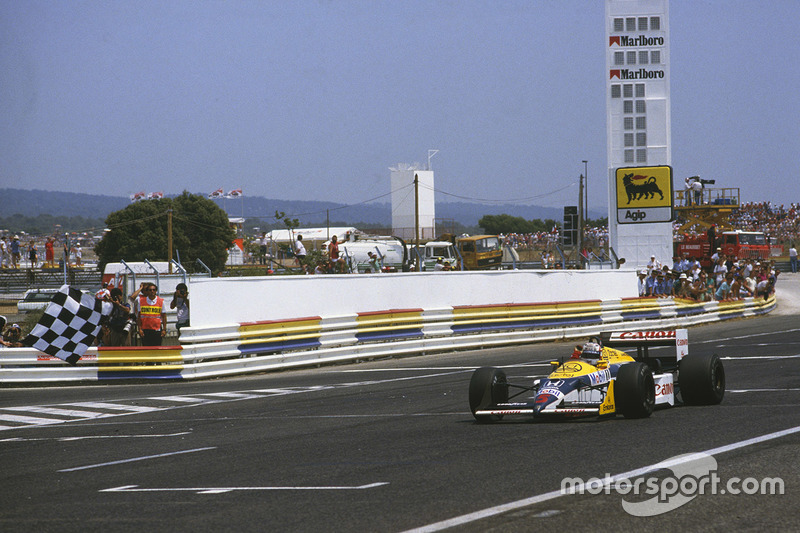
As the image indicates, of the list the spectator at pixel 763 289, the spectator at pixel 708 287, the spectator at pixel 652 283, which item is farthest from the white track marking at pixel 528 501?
the spectator at pixel 763 289

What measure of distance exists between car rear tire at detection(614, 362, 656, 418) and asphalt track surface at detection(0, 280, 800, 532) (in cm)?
13

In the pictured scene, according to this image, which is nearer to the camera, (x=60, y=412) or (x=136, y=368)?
(x=60, y=412)

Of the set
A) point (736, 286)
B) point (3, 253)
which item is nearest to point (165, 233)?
point (3, 253)

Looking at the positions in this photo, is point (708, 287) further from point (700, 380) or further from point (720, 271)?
point (700, 380)

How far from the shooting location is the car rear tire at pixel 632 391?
959 cm

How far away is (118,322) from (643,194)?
26287mm

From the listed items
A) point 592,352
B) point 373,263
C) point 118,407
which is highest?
point 373,263

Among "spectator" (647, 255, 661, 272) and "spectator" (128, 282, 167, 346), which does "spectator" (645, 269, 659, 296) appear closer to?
"spectator" (647, 255, 661, 272)

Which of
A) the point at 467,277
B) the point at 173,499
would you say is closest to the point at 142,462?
the point at 173,499

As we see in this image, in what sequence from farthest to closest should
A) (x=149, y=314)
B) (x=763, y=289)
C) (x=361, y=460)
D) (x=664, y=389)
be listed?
(x=763, y=289)
(x=149, y=314)
(x=664, y=389)
(x=361, y=460)

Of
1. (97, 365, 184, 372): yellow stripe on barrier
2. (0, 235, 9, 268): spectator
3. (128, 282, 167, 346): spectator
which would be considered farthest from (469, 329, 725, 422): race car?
(0, 235, 9, 268): spectator

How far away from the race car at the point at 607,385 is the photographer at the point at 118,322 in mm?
8644

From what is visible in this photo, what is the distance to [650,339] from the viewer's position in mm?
11461

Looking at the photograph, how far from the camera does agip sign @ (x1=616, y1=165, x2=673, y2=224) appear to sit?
3759 cm
